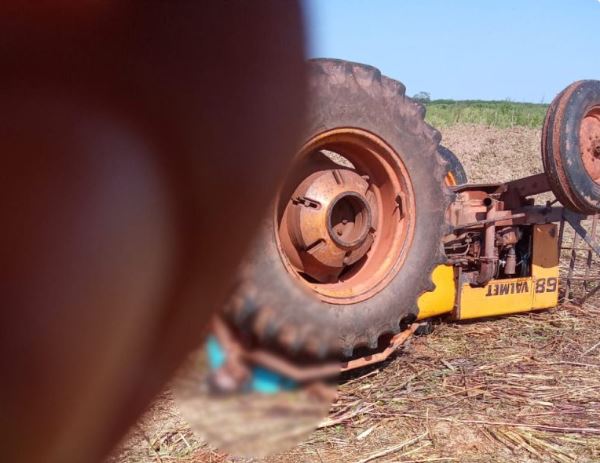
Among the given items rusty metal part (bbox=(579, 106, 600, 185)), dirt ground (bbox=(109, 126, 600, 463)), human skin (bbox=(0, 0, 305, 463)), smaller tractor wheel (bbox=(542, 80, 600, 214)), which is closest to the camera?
human skin (bbox=(0, 0, 305, 463))

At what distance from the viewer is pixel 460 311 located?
4391 millimetres

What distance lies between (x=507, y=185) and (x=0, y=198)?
4324 millimetres

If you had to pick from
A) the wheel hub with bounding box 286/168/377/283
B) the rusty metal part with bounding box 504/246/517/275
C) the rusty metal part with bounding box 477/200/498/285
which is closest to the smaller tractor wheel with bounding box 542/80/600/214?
the rusty metal part with bounding box 477/200/498/285

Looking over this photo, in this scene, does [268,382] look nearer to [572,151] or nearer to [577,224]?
[572,151]

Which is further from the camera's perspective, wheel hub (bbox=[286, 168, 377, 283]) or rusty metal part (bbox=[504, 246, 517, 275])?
rusty metal part (bbox=[504, 246, 517, 275])

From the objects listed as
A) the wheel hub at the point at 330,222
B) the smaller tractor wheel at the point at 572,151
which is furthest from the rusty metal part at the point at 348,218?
the smaller tractor wheel at the point at 572,151

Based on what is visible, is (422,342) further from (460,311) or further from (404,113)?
(404,113)

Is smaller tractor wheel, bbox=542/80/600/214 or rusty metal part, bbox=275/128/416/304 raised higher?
smaller tractor wheel, bbox=542/80/600/214

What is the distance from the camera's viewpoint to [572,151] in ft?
13.1

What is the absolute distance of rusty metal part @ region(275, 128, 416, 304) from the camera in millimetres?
2750

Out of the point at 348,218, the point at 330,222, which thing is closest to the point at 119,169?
the point at 330,222

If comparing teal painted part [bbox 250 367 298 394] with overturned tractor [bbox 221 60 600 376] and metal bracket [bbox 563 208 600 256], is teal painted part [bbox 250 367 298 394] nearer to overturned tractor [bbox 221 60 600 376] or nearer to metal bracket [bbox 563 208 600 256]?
overturned tractor [bbox 221 60 600 376]

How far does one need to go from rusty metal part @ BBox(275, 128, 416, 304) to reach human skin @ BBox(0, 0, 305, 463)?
6.61 feet

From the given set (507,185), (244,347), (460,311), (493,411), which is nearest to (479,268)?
(460,311)
